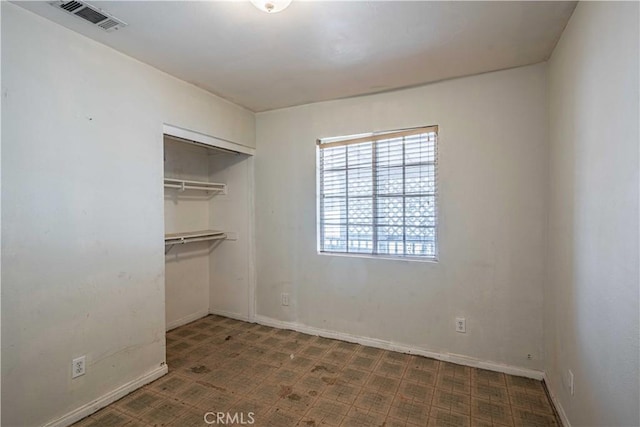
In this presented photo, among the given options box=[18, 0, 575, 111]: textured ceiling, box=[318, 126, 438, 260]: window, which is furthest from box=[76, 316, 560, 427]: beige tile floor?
box=[18, 0, 575, 111]: textured ceiling

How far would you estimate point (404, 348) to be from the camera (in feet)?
8.95

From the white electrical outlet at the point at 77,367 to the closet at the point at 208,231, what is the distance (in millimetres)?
1400

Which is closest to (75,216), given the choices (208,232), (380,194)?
(208,232)

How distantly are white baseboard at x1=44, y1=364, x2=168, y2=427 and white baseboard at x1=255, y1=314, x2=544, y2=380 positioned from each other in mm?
1249

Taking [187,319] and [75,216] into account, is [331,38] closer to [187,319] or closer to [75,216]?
[75,216]

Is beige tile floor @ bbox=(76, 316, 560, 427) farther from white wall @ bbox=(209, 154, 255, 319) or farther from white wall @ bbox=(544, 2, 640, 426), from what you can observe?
white wall @ bbox=(209, 154, 255, 319)

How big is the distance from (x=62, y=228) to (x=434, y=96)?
2.93 m

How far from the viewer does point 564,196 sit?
1855 millimetres

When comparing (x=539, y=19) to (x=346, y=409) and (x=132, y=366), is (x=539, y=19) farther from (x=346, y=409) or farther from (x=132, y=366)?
(x=132, y=366)

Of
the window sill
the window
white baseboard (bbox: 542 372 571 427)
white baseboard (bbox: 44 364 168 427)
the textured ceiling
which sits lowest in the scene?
white baseboard (bbox: 44 364 168 427)

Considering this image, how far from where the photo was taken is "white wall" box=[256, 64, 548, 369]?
2.29 m

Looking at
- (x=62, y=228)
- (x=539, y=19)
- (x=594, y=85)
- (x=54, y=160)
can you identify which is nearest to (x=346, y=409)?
(x=62, y=228)

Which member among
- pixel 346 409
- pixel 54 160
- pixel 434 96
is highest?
pixel 434 96

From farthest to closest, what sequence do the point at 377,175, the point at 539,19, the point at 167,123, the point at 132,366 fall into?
the point at 377,175 → the point at 167,123 → the point at 132,366 → the point at 539,19
